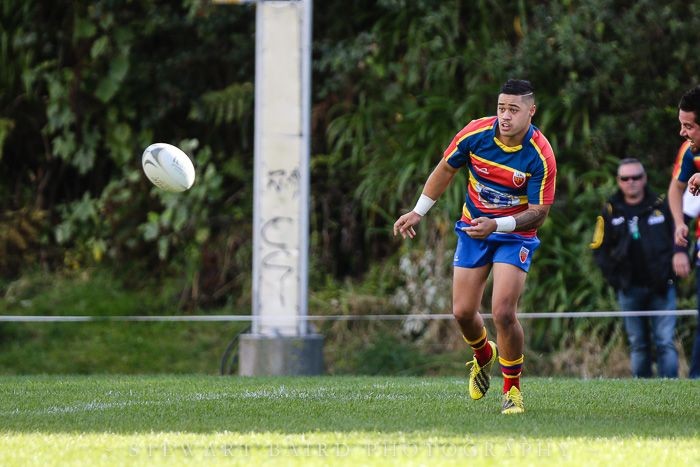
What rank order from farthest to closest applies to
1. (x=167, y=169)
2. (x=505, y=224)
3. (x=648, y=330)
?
(x=648, y=330) → (x=167, y=169) → (x=505, y=224)

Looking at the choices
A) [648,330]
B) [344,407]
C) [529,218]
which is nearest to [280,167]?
[648,330]

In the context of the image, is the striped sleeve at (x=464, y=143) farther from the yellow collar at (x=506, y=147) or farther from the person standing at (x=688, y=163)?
the person standing at (x=688, y=163)

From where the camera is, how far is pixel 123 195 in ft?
59.4

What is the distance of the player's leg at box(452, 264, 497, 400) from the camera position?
802 centimetres

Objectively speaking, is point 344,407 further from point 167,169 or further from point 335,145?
point 335,145

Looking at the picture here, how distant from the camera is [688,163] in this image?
8.73 meters

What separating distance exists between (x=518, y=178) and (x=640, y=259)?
449cm

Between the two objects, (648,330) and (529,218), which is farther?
(648,330)

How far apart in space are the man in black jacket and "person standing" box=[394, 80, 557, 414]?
4.27 meters

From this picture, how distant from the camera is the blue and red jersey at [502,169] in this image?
25.8ft

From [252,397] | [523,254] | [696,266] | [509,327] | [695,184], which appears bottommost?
[252,397]

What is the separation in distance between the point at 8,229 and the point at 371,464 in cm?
1411

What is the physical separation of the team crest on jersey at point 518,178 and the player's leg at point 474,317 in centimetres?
58

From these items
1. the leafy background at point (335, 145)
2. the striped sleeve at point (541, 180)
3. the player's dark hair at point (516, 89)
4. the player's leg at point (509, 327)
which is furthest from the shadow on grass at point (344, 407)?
the leafy background at point (335, 145)
